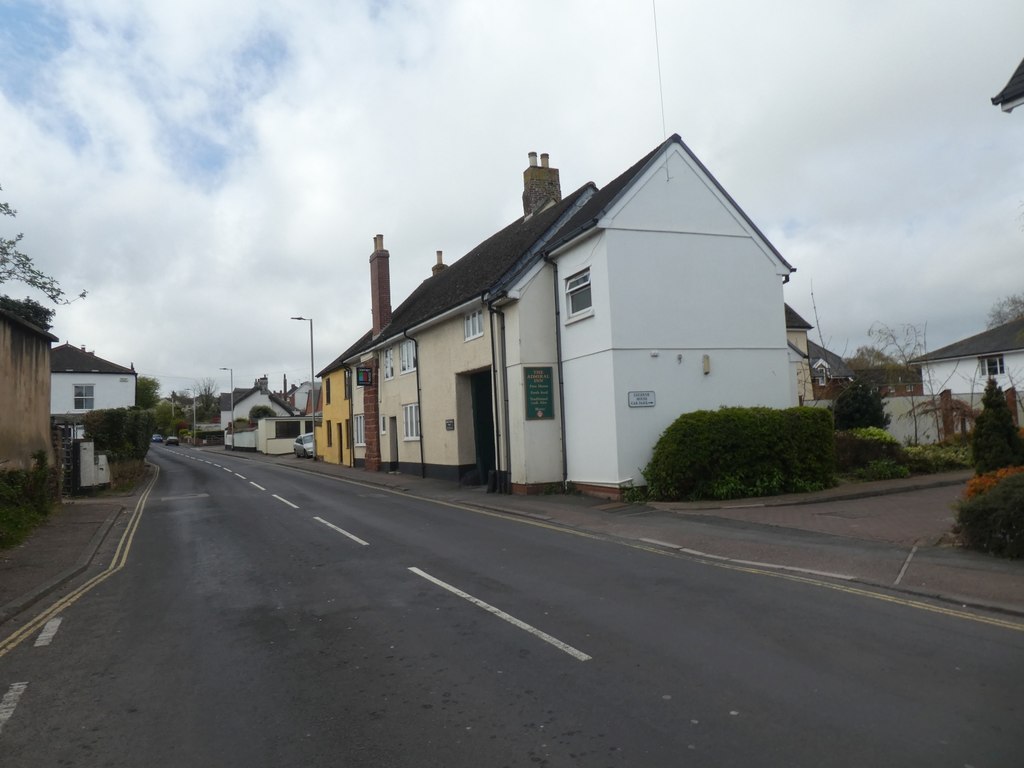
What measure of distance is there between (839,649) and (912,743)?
1737 mm

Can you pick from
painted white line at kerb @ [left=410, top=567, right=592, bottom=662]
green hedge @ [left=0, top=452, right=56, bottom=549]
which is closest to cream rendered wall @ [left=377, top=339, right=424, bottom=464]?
green hedge @ [left=0, top=452, right=56, bottom=549]

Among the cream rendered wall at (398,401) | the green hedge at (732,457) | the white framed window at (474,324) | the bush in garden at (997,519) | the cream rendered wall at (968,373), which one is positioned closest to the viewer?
the bush in garden at (997,519)

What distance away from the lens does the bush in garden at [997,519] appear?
28.0 ft

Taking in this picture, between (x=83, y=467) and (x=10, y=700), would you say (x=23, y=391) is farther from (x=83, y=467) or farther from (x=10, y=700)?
(x=10, y=700)

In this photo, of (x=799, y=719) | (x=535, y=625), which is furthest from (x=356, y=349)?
(x=799, y=719)

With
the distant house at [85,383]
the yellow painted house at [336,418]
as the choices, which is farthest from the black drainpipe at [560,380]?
the distant house at [85,383]

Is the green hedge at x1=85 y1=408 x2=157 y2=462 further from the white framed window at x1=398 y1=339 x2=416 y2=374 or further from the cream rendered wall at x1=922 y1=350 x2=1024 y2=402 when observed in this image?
the cream rendered wall at x1=922 y1=350 x2=1024 y2=402

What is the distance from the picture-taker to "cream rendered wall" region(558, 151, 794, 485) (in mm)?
16781

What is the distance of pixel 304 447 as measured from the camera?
163ft

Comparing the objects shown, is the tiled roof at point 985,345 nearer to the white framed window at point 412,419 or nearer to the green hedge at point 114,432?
the white framed window at point 412,419

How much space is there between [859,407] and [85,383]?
51534 millimetres

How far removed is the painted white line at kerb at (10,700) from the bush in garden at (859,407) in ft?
73.8

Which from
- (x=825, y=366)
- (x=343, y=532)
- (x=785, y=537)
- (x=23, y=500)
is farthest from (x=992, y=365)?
(x=23, y=500)

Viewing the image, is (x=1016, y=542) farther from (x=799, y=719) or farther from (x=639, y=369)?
(x=639, y=369)
